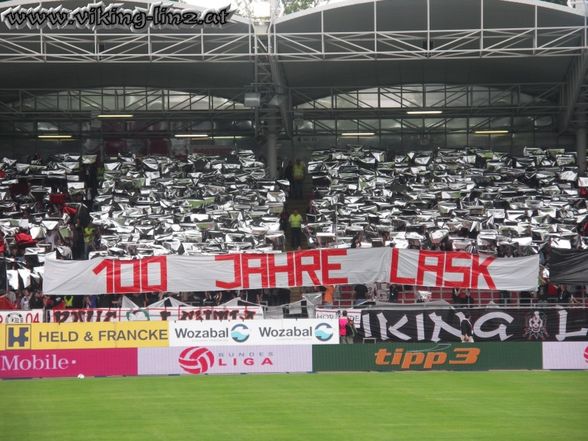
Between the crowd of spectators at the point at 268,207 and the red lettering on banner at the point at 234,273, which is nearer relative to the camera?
the red lettering on banner at the point at 234,273

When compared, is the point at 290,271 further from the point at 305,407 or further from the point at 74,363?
the point at 305,407

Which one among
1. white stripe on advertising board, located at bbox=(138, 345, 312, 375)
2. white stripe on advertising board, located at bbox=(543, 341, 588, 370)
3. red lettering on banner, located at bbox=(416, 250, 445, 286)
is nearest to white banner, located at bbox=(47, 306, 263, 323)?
white stripe on advertising board, located at bbox=(138, 345, 312, 375)

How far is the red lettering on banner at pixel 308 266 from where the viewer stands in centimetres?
3356

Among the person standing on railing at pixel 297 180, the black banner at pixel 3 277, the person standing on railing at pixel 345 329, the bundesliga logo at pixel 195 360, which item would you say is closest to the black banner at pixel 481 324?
the person standing on railing at pixel 345 329

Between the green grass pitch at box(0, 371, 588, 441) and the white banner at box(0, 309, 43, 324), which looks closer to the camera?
the green grass pitch at box(0, 371, 588, 441)

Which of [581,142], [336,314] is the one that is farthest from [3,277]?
[581,142]

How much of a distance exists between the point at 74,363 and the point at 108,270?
4208 millimetres

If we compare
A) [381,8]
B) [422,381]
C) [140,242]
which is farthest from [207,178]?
[422,381]

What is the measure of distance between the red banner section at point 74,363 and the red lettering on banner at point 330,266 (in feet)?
22.0

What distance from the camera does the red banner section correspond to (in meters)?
29.2

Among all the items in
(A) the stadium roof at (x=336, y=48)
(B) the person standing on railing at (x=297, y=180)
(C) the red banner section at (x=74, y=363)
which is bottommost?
(C) the red banner section at (x=74, y=363)

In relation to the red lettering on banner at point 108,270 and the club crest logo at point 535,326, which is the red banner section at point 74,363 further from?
the club crest logo at point 535,326

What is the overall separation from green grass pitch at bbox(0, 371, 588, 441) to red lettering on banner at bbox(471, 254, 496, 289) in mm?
4062

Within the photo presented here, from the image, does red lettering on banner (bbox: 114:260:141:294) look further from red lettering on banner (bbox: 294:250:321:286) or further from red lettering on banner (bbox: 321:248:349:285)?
red lettering on banner (bbox: 321:248:349:285)
